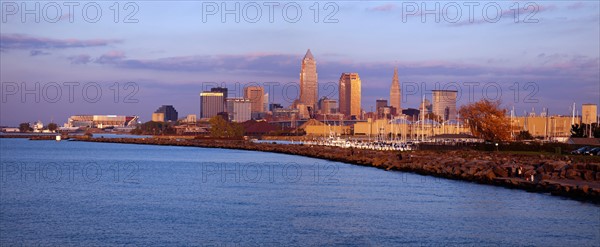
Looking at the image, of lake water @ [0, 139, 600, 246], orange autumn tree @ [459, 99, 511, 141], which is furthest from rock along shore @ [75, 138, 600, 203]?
orange autumn tree @ [459, 99, 511, 141]

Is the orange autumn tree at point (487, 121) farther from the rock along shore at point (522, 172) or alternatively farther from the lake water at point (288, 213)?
the lake water at point (288, 213)

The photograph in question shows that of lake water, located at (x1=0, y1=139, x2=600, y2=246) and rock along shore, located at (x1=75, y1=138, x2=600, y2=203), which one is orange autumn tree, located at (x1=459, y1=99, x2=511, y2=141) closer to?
rock along shore, located at (x1=75, y1=138, x2=600, y2=203)

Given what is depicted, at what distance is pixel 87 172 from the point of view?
2023 inches

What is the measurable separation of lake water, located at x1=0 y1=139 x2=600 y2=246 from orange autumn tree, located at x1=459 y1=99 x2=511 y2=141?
36.2 metres

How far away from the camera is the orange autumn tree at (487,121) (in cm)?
7606

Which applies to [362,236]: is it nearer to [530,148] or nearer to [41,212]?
[41,212]

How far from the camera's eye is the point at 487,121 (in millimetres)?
76312

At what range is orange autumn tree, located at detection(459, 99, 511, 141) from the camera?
7606cm

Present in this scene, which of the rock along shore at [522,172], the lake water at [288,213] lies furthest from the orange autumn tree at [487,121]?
the lake water at [288,213]

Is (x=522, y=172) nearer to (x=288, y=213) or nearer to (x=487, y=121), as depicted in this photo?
(x=288, y=213)

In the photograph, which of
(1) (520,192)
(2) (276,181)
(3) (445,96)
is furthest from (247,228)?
(3) (445,96)

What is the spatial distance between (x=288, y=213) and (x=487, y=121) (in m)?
52.7

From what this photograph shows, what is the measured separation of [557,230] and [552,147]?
37.7 m

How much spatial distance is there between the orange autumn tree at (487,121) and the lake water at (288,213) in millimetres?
36223
